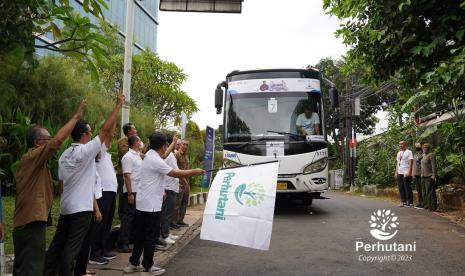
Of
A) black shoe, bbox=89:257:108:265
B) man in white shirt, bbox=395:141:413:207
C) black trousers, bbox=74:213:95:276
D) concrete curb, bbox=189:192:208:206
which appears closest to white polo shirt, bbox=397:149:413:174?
man in white shirt, bbox=395:141:413:207

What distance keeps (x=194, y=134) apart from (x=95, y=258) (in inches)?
830

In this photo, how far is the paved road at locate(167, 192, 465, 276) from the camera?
548 centimetres

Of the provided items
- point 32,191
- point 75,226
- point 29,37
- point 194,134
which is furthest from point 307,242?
point 194,134

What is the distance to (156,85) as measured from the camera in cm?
2231

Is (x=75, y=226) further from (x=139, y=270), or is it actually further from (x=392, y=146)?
(x=392, y=146)

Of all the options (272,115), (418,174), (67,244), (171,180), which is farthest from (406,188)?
(67,244)

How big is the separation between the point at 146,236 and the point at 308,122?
19.0ft

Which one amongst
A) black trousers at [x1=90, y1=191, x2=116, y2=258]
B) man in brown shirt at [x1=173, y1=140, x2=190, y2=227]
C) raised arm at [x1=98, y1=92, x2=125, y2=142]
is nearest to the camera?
raised arm at [x1=98, y1=92, x2=125, y2=142]

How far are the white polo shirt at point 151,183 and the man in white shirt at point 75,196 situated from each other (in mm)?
856

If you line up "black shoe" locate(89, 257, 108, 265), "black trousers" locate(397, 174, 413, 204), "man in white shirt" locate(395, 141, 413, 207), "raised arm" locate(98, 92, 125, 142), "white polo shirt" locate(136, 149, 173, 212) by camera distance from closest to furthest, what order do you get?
"raised arm" locate(98, 92, 125, 142), "white polo shirt" locate(136, 149, 173, 212), "black shoe" locate(89, 257, 108, 265), "man in white shirt" locate(395, 141, 413, 207), "black trousers" locate(397, 174, 413, 204)

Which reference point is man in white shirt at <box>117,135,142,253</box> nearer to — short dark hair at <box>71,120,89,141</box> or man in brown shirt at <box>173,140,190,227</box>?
short dark hair at <box>71,120,89,141</box>

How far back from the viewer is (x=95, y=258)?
5820 mm

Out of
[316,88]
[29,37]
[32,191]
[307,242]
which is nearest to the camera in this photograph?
[29,37]

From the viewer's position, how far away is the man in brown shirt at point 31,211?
3858mm
